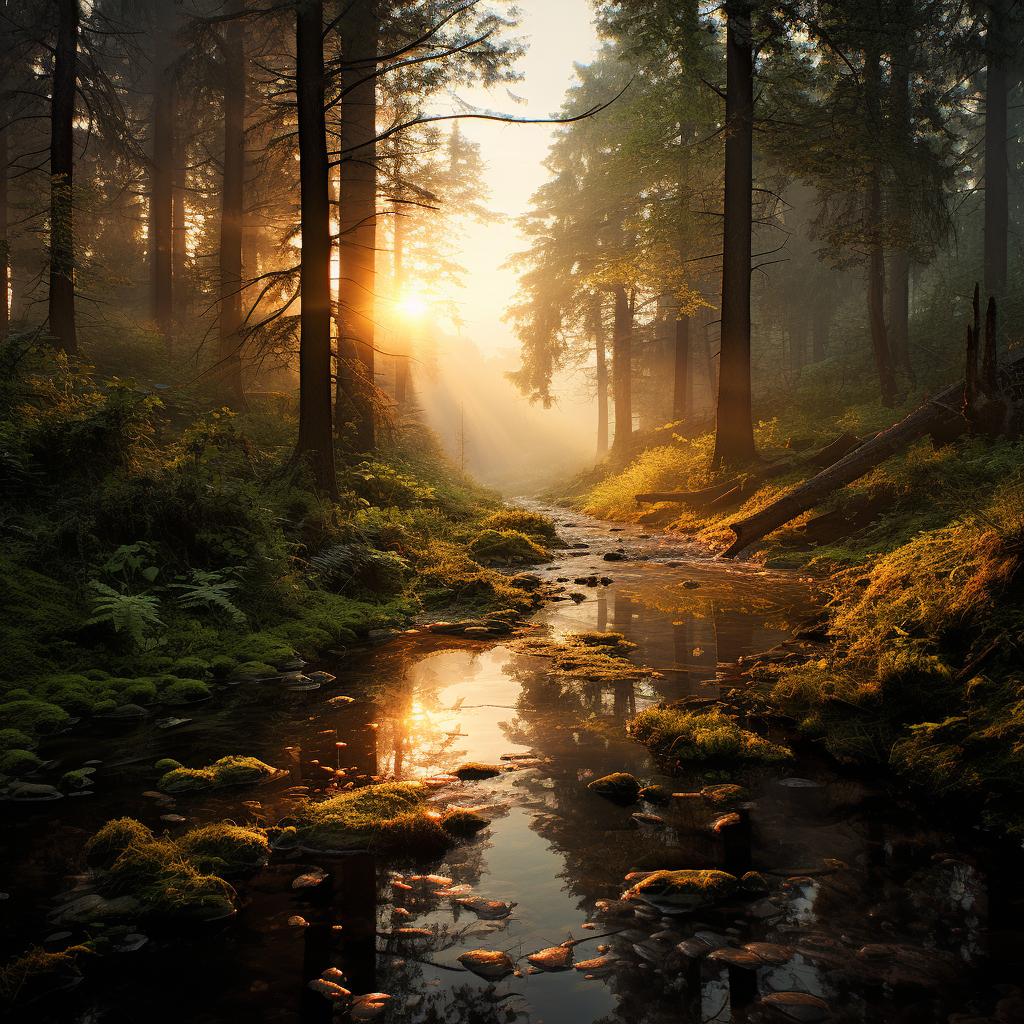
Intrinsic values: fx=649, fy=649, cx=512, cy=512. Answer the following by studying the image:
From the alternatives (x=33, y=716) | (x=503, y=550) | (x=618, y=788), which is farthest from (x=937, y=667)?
(x=503, y=550)

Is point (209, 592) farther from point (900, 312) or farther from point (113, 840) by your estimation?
point (900, 312)

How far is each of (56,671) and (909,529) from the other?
9.19 m

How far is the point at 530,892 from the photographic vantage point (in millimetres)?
2656

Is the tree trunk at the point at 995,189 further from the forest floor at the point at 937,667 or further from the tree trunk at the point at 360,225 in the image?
the tree trunk at the point at 360,225

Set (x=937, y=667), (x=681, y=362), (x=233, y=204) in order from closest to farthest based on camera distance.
A: 1. (x=937, y=667)
2. (x=233, y=204)
3. (x=681, y=362)

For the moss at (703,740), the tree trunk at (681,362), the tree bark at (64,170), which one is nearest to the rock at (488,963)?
→ the moss at (703,740)

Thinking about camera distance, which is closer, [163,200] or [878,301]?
[878,301]

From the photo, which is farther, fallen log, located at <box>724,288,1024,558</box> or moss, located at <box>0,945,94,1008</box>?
fallen log, located at <box>724,288,1024,558</box>

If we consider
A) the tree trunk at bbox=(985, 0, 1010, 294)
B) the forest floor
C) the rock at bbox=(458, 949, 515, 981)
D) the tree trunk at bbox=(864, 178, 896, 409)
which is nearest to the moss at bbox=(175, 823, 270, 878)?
the rock at bbox=(458, 949, 515, 981)

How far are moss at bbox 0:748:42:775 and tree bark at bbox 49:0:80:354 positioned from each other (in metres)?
11.1

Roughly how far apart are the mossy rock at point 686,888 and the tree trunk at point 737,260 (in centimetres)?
1225

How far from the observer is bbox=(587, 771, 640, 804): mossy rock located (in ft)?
11.2

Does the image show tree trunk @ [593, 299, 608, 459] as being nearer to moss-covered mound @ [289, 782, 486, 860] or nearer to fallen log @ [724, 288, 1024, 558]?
fallen log @ [724, 288, 1024, 558]

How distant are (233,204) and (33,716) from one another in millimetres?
15566
